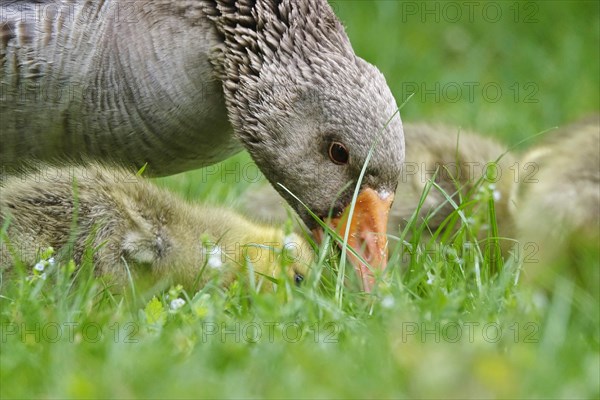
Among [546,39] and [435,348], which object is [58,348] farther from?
[546,39]

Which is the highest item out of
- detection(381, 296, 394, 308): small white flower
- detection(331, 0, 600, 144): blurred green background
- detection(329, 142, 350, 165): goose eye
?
detection(381, 296, 394, 308): small white flower

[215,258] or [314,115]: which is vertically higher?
[314,115]

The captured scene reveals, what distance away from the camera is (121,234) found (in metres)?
4.12

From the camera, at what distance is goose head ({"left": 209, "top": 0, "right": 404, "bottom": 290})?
4.46 meters

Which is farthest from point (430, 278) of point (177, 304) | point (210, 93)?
point (210, 93)

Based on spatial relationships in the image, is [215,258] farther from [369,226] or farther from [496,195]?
[496,195]

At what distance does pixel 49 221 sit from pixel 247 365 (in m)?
1.38

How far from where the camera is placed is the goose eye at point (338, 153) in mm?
4539

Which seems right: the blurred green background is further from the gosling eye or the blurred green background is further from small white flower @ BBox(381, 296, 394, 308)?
small white flower @ BBox(381, 296, 394, 308)

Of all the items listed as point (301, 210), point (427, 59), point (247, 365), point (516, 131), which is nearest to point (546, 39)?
point (427, 59)

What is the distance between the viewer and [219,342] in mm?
3270

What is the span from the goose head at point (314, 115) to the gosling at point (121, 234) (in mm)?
377

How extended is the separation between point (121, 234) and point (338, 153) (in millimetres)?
1027

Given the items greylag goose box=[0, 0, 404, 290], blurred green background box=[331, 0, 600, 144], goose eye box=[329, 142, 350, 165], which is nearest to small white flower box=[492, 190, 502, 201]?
greylag goose box=[0, 0, 404, 290]
